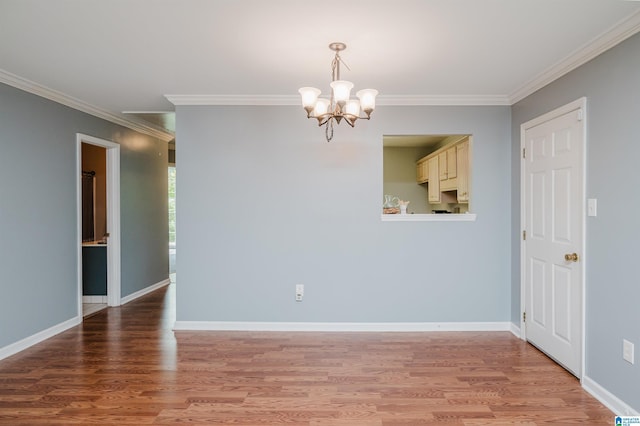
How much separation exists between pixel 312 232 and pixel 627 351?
8.64 ft

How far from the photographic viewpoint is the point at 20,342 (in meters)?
3.45

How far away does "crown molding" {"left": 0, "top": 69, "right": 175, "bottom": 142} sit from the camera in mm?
3326

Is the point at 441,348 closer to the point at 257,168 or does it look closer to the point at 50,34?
the point at 257,168

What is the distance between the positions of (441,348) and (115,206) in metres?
4.21

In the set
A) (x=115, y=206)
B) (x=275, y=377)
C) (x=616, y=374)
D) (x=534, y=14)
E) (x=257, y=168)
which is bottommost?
(x=275, y=377)

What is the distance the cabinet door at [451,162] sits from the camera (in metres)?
4.79

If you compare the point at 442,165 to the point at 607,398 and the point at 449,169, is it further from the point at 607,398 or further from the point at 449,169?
the point at 607,398

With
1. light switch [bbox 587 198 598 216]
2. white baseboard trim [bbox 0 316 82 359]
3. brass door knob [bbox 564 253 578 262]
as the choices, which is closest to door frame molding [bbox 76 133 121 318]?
white baseboard trim [bbox 0 316 82 359]

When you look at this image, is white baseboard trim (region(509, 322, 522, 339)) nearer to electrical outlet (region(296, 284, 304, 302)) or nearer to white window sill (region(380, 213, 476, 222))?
white window sill (region(380, 213, 476, 222))

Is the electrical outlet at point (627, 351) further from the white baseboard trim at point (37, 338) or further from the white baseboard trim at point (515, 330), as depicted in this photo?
the white baseboard trim at point (37, 338)

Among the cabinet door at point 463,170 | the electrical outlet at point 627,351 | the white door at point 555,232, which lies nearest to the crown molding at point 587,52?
the white door at point 555,232

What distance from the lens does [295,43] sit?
8.69ft

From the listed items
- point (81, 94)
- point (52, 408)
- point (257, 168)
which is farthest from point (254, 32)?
point (52, 408)

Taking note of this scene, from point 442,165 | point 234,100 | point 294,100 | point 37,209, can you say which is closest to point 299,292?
point 294,100
